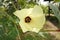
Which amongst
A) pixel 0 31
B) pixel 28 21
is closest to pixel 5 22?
pixel 0 31

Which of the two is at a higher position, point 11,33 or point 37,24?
point 37,24

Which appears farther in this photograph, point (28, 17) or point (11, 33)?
point (11, 33)

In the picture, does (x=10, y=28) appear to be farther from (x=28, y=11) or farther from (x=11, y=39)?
(x=28, y=11)

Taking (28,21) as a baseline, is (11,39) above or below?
below

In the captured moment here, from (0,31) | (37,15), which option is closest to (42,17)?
(37,15)

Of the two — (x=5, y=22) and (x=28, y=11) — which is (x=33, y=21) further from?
(x=5, y=22)

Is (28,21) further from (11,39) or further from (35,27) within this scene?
(11,39)

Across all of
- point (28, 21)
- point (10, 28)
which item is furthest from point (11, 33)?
point (28, 21)

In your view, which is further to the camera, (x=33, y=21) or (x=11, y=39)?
(x=11, y=39)
